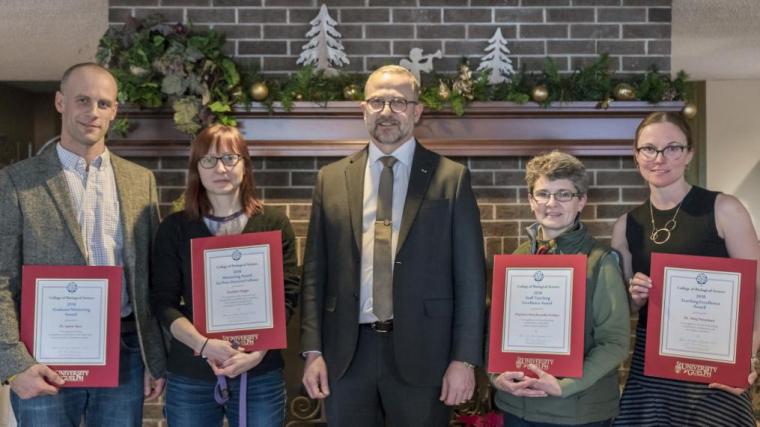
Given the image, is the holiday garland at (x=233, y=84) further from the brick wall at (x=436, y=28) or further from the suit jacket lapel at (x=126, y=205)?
the suit jacket lapel at (x=126, y=205)

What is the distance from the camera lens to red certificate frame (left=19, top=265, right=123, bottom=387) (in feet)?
7.06

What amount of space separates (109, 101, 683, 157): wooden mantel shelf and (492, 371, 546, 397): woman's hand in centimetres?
147

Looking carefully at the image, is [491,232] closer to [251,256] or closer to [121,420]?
[251,256]

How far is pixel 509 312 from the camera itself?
2102 mm

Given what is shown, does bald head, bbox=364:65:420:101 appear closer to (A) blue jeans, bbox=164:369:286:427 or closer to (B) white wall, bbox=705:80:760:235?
(A) blue jeans, bbox=164:369:286:427

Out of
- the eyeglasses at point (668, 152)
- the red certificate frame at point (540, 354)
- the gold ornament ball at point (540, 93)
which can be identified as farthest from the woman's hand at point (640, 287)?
the gold ornament ball at point (540, 93)

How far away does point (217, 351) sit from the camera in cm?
215

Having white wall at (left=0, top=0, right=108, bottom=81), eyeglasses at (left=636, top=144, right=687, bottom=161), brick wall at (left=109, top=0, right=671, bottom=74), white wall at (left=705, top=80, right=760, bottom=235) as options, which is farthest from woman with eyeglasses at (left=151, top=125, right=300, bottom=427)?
white wall at (left=705, top=80, right=760, bottom=235)

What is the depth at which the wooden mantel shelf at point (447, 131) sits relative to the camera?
3316mm

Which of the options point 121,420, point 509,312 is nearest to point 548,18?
point 509,312

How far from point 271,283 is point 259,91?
1303 millimetres

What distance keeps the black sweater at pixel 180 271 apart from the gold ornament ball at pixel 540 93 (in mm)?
1482

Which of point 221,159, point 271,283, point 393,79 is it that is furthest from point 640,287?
point 221,159

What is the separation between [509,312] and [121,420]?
4.09ft
